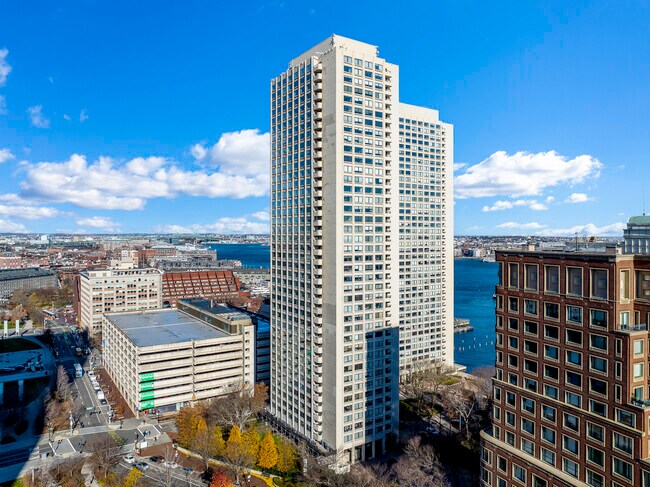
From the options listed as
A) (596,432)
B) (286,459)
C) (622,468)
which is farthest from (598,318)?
(286,459)

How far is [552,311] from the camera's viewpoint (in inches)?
1626

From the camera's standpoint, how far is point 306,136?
7125 cm

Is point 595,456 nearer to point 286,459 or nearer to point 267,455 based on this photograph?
point 286,459

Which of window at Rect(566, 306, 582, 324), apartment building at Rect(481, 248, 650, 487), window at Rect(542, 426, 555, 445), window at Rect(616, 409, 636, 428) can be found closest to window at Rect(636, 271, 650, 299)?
apartment building at Rect(481, 248, 650, 487)

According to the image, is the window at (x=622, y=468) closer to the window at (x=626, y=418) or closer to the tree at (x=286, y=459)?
the window at (x=626, y=418)

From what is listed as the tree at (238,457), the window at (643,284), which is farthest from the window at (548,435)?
the tree at (238,457)

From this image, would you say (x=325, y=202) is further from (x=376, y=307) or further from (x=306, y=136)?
(x=376, y=307)

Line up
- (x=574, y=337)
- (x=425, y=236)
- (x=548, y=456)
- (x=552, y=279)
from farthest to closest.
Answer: (x=425, y=236) → (x=548, y=456) → (x=552, y=279) → (x=574, y=337)

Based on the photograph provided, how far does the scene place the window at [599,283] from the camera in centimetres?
3712

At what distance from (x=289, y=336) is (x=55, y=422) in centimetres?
4544

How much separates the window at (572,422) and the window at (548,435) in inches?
74.9

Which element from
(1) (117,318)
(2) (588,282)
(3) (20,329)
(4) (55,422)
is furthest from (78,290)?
(2) (588,282)

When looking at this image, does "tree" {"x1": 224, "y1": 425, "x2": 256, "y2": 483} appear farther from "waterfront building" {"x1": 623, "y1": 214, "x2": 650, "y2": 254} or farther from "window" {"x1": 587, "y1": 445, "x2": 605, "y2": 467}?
"waterfront building" {"x1": 623, "y1": 214, "x2": 650, "y2": 254}

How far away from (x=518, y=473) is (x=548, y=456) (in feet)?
14.1
